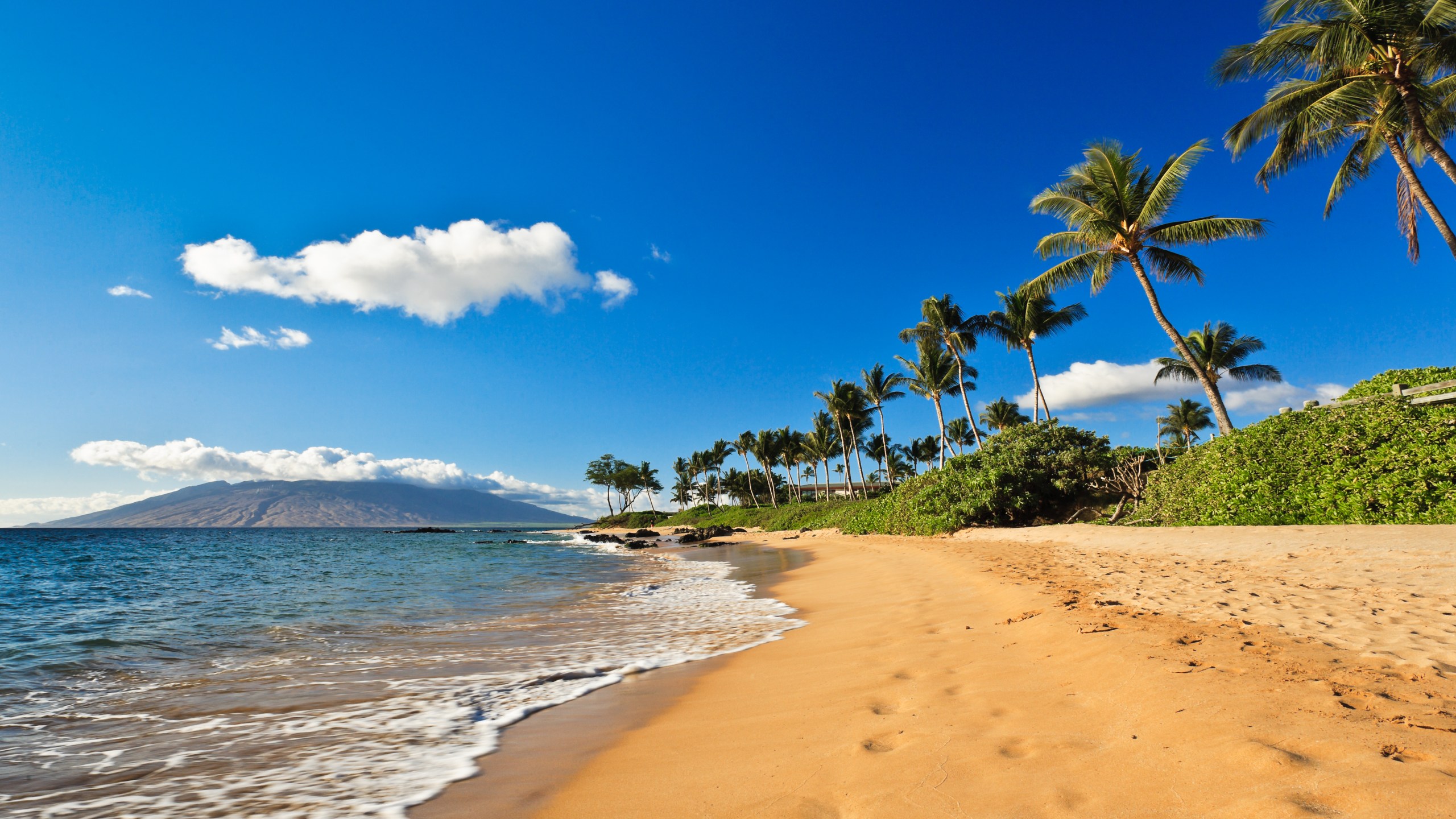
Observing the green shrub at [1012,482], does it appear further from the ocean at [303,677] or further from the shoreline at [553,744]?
the shoreline at [553,744]

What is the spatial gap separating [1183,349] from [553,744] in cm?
2024

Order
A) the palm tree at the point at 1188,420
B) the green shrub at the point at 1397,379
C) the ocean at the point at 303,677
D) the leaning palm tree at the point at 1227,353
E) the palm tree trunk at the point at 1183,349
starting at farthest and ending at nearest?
the palm tree at the point at 1188,420 → the leaning palm tree at the point at 1227,353 → the palm tree trunk at the point at 1183,349 → the green shrub at the point at 1397,379 → the ocean at the point at 303,677

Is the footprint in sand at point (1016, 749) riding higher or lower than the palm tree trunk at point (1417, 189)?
lower

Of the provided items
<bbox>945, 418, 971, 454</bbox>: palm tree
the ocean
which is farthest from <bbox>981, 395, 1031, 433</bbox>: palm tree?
the ocean

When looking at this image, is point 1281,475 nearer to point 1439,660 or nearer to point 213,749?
point 1439,660

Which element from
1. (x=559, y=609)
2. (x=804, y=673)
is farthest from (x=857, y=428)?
(x=804, y=673)

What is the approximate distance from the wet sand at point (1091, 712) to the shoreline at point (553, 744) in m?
0.11

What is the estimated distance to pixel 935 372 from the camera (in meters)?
35.0

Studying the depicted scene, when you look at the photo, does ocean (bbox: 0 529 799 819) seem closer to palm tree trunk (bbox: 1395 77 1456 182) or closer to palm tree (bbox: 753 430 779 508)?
palm tree trunk (bbox: 1395 77 1456 182)

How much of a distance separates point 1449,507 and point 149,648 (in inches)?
777

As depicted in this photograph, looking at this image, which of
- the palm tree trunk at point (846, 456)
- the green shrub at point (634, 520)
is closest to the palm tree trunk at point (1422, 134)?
the palm tree trunk at point (846, 456)

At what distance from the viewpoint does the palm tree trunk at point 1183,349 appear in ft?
55.1

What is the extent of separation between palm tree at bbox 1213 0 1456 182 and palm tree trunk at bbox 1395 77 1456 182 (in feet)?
0.05

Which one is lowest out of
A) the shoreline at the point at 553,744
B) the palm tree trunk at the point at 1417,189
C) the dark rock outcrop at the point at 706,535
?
the shoreline at the point at 553,744
